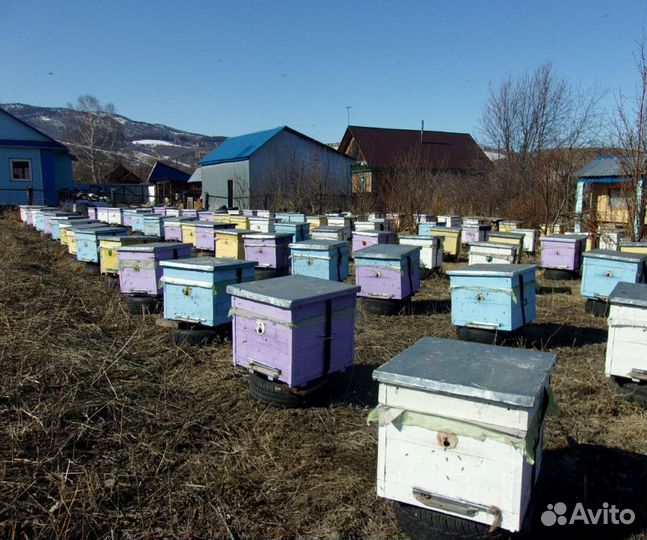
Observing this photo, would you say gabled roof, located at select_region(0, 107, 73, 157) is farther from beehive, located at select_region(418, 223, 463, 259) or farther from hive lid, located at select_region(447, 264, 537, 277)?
hive lid, located at select_region(447, 264, 537, 277)

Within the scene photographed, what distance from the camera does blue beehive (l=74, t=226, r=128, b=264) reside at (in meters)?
8.57

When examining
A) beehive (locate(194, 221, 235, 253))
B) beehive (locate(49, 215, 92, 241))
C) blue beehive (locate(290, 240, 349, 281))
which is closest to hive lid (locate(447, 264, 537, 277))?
blue beehive (locate(290, 240, 349, 281))

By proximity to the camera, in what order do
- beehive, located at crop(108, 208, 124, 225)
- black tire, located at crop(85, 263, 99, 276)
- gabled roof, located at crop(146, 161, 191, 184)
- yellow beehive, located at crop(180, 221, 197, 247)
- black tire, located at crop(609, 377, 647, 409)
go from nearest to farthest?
black tire, located at crop(609, 377, 647, 409)
black tire, located at crop(85, 263, 99, 276)
yellow beehive, located at crop(180, 221, 197, 247)
beehive, located at crop(108, 208, 124, 225)
gabled roof, located at crop(146, 161, 191, 184)

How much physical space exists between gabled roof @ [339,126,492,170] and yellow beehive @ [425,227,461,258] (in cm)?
2104

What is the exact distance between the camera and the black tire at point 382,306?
6406mm

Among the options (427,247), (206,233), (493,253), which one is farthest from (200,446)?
(206,233)

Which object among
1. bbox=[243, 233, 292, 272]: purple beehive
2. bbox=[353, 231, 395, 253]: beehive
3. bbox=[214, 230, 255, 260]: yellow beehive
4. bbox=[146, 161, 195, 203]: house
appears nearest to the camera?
bbox=[243, 233, 292, 272]: purple beehive

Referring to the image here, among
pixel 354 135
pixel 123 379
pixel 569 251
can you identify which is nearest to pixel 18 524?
pixel 123 379

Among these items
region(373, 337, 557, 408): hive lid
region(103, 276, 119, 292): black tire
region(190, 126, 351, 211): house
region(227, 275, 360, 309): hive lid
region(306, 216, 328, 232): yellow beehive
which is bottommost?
region(103, 276, 119, 292): black tire

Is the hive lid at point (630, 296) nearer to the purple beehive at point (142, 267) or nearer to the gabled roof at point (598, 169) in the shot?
the purple beehive at point (142, 267)

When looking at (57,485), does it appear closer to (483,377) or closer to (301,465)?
(301,465)

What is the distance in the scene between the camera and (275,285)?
12.8ft

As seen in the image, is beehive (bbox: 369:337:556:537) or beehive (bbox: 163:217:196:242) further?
beehive (bbox: 163:217:196:242)

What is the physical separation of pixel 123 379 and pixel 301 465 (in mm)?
1801
